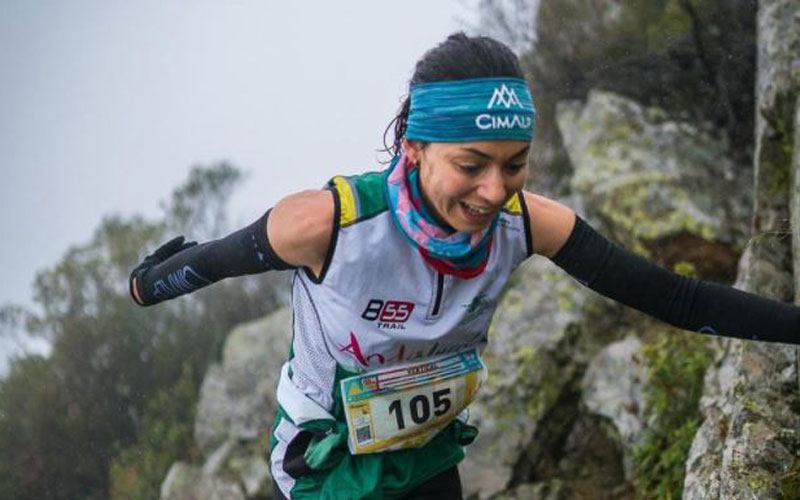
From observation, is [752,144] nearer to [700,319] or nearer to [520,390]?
[520,390]

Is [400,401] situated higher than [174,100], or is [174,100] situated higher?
[174,100]

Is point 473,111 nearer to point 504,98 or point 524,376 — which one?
point 504,98

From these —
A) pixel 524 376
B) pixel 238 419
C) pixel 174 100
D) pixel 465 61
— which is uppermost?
pixel 174 100

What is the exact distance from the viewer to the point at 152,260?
2.81 metres

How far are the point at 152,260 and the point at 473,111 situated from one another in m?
1.19

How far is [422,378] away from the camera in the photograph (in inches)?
97.3

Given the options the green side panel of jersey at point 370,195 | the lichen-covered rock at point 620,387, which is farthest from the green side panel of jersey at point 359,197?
the lichen-covered rock at point 620,387

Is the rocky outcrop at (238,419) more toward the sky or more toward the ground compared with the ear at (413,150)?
more toward the ground

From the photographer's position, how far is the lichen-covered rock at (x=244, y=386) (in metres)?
7.81

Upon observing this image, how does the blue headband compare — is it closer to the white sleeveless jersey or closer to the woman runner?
the woman runner

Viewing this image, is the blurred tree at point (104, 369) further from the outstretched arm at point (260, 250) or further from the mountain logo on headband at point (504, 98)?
the mountain logo on headband at point (504, 98)

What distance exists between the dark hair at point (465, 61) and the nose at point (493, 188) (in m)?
0.25

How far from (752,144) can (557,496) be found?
8.97ft

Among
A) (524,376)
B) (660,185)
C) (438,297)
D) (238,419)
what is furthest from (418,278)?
(238,419)
